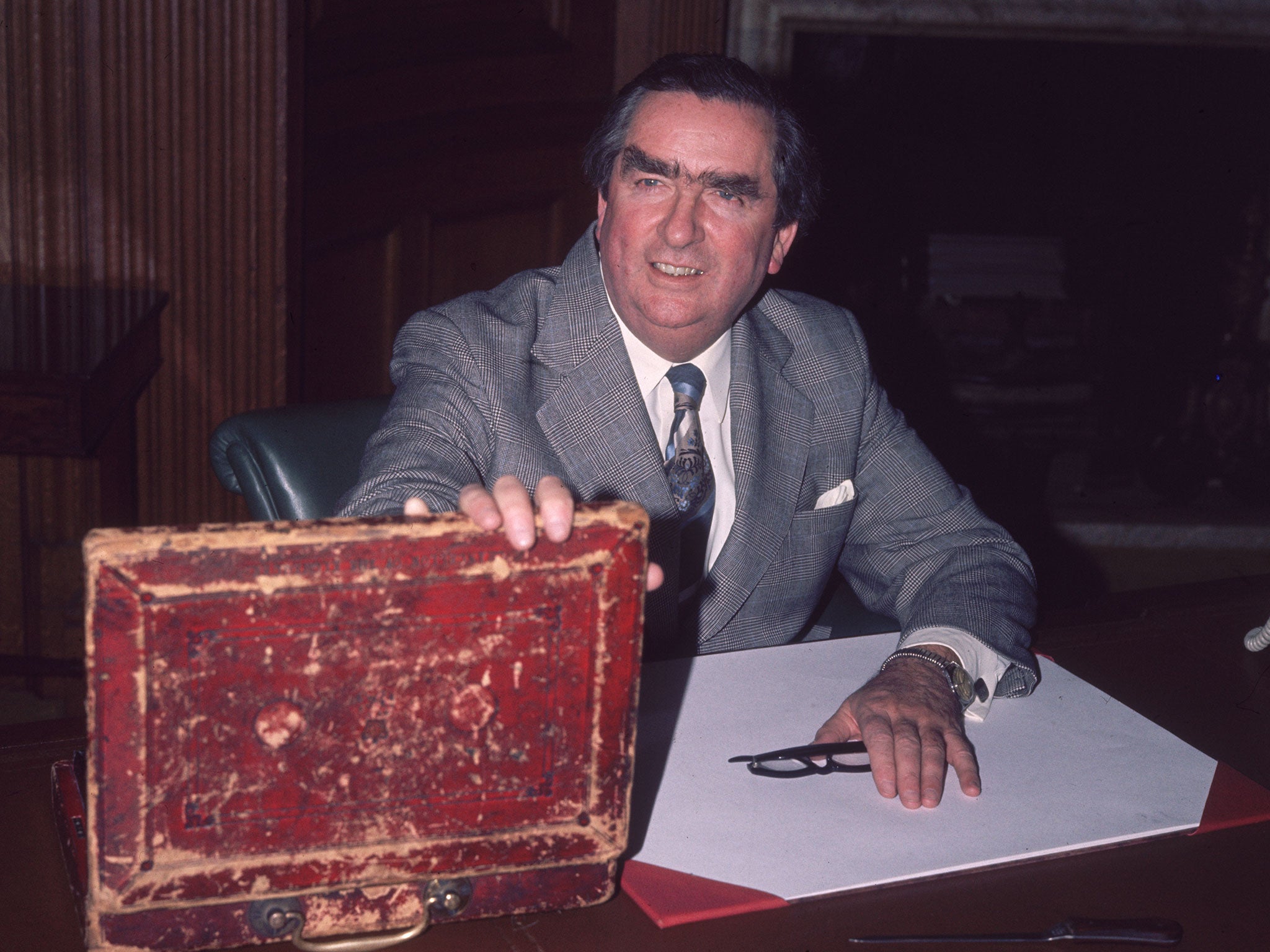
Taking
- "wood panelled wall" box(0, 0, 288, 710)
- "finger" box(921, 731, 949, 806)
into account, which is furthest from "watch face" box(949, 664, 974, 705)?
"wood panelled wall" box(0, 0, 288, 710)

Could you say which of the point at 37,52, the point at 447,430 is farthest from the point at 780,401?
the point at 37,52

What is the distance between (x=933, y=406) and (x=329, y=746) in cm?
305

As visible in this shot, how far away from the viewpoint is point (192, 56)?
212 centimetres

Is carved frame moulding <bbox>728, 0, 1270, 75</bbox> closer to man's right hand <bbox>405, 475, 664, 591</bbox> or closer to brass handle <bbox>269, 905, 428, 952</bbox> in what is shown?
man's right hand <bbox>405, 475, 664, 591</bbox>

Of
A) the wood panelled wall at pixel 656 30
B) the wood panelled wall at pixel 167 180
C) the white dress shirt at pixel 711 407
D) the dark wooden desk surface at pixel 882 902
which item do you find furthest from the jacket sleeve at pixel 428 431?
the wood panelled wall at pixel 656 30

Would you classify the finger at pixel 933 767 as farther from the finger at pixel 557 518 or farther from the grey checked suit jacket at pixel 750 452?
the finger at pixel 557 518

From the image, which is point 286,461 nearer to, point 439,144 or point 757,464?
point 757,464

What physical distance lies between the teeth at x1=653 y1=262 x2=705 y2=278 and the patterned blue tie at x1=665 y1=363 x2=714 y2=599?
133 mm

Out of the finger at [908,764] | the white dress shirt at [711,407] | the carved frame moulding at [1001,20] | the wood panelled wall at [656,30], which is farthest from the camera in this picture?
the carved frame moulding at [1001,20]

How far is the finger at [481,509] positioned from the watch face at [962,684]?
571 mm

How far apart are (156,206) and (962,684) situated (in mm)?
1706

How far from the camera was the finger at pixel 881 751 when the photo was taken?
935mm

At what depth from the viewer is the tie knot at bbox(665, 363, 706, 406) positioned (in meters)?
1.47

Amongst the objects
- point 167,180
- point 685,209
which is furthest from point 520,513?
point 167,180
